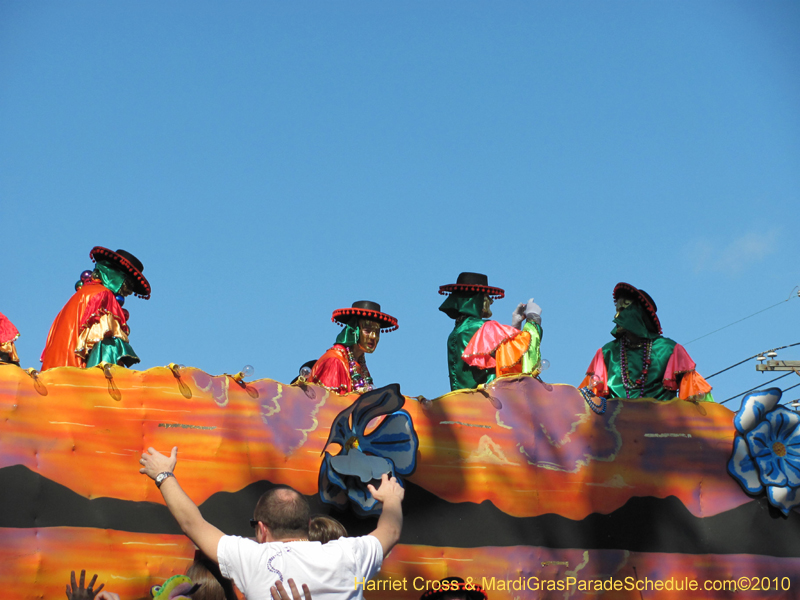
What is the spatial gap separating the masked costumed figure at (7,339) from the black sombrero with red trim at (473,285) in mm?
3111

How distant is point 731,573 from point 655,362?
1.51 meters

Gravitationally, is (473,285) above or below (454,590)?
above

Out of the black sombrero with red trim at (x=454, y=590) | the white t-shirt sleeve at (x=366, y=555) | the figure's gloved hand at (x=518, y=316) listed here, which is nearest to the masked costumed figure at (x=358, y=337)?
the figure's gloved hand at (x=518, y=316)

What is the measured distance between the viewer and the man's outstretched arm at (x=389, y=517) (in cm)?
271

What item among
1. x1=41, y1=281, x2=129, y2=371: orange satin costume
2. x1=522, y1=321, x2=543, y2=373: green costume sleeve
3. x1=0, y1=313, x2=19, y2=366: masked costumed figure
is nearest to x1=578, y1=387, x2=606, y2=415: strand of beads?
x1=522, y1=321, x2=543, y2=373: green costume sleeve

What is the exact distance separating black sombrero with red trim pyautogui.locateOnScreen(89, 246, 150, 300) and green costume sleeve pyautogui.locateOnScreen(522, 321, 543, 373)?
8.56 ft

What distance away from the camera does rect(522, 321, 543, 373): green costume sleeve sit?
5512 mm

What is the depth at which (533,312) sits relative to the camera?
577cm

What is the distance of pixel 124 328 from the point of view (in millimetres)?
5621

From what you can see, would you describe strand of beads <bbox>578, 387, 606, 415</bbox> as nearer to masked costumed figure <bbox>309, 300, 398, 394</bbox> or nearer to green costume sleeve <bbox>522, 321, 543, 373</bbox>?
green costume sleeve <bbox>522, 321, 543, 373</bbox>

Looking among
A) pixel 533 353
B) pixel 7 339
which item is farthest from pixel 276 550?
pixel 7 339

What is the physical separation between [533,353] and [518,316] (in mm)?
465

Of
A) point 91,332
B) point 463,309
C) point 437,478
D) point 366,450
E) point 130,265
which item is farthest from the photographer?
point 463,309

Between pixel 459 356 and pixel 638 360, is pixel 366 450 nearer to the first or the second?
pixel 459 356
